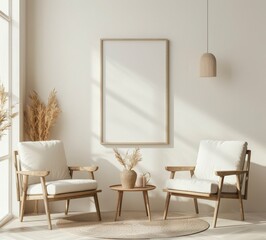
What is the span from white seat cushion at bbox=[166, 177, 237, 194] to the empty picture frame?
0.85 meters

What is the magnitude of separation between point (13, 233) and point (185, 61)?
2.88 metres

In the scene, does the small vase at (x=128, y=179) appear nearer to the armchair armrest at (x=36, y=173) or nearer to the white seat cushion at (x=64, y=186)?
the white seat cushion at (x=64, y=186)

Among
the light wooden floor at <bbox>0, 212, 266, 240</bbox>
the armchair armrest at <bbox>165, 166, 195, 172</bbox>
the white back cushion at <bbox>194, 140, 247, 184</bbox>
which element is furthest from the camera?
the armchair armrest at <bbox>165, 166, 195, 172</bbox>

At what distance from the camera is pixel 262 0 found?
6492 millimetres

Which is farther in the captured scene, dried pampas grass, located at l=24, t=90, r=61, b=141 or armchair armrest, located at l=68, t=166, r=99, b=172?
dried pampas grass, located at l=24, t=90, r=61, b=141

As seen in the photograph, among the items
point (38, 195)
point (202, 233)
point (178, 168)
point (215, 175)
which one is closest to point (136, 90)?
point (178, 168)

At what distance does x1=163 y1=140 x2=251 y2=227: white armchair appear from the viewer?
221 inches

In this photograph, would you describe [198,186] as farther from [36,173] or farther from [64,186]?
[36,173]

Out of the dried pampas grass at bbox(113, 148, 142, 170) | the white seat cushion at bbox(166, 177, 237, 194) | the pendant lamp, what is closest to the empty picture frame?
the dried pampas grass at bbox(113, 148, 142, 170)

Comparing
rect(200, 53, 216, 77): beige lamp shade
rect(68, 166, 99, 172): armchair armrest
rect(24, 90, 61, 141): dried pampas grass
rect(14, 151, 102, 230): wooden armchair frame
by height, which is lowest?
rect(14, 151, 102, 230): wooden armchair frame

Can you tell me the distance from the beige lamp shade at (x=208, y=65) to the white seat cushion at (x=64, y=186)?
6.16 ft

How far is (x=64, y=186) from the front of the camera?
5.54 meters

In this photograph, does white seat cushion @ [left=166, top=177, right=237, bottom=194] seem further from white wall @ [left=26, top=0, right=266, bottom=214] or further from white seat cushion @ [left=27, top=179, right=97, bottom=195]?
white seat cushion @ [left=27, top=179, right=97, bottom=195]

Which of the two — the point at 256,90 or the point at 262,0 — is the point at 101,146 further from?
the point at 262,0
